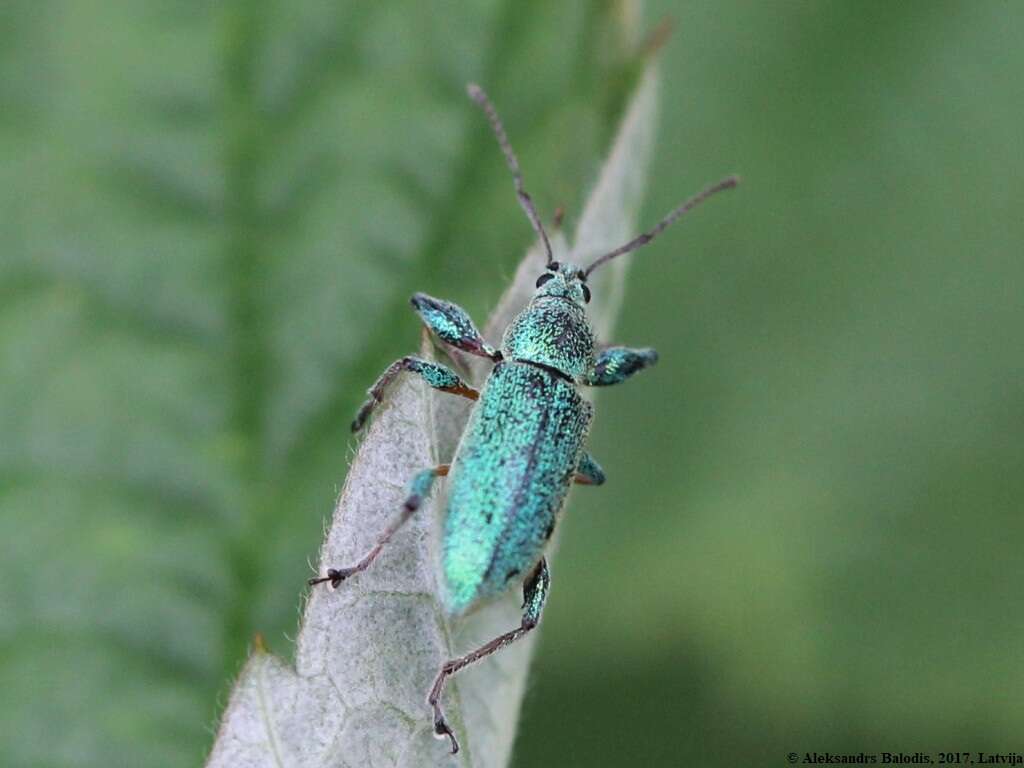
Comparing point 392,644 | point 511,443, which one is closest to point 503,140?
point 511,443

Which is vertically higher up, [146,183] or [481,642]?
[146,183]

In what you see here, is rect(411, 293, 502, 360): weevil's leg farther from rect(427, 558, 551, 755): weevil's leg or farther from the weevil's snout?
rect(427, 558, 551, 755): weevil's leg

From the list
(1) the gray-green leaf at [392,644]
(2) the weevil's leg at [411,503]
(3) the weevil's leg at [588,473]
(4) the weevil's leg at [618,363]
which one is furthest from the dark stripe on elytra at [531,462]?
(4) the weevil's leg at [618,363]

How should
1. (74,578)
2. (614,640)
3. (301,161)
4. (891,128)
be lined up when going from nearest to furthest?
1. (74,578)
2. (301,161)
3. (614,640)
4. (891,128)

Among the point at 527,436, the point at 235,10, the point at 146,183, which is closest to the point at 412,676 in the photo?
the point at 527,436

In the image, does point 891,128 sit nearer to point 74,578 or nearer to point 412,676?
point 412,676

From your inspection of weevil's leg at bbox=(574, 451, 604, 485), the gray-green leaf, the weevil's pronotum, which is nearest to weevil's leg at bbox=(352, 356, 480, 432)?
the weevil's pronotum
